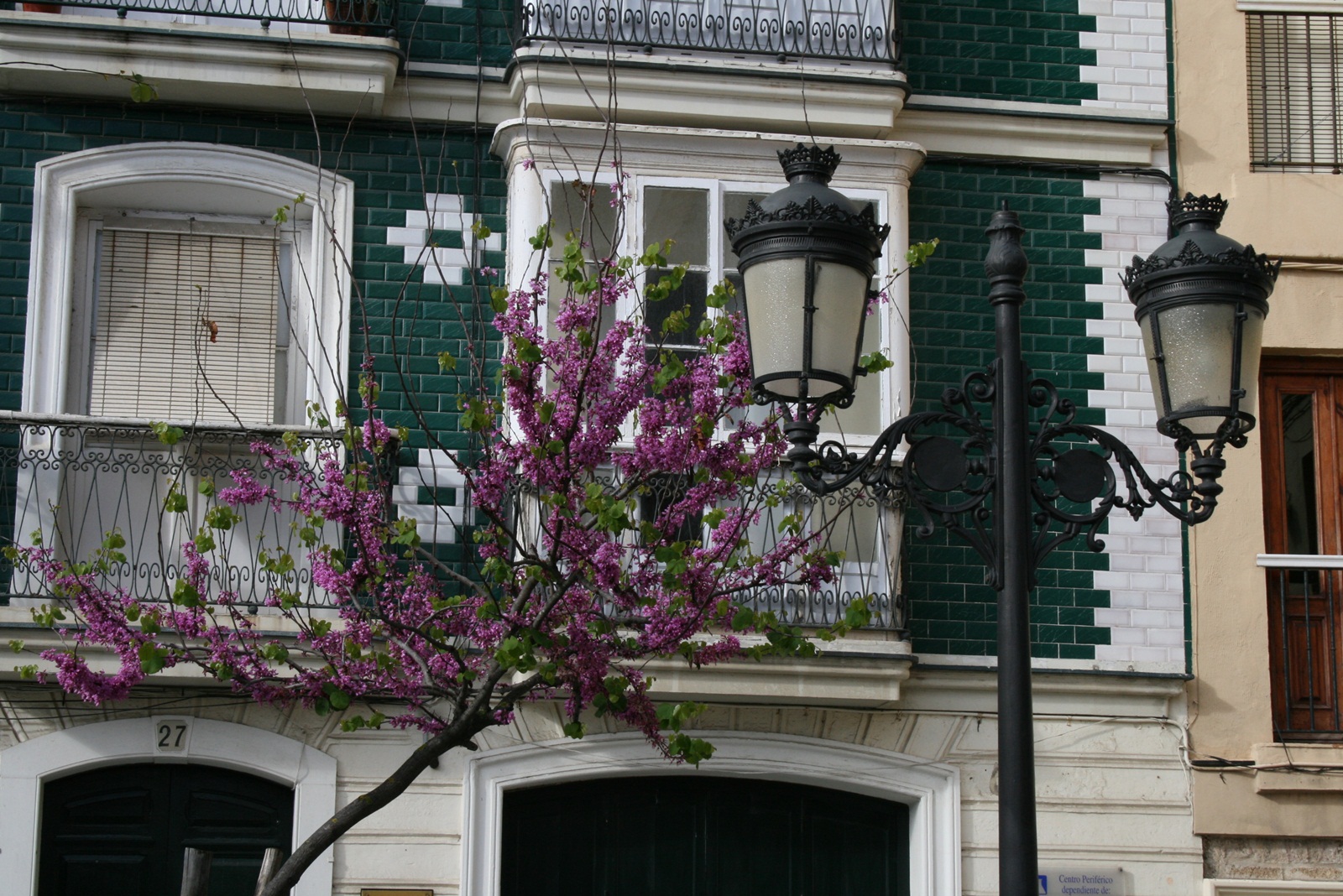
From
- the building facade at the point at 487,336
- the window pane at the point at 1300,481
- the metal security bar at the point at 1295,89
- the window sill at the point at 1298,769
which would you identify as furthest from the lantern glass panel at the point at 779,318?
the metal security bar at the point at 1295,89

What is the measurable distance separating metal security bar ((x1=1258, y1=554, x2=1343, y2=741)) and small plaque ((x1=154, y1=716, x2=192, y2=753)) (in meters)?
6.43

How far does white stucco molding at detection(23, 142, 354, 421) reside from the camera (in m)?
10.1

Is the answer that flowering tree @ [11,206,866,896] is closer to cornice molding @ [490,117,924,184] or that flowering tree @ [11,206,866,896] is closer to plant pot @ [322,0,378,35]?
cornice molding @ [490,117,924,184]

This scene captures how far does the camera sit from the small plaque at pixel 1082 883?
10109mm

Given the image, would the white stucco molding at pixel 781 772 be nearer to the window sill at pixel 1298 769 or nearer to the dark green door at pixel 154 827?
the dark green door at pixel 154 827

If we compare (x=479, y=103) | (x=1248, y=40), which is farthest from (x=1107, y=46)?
(x=479, y=103)

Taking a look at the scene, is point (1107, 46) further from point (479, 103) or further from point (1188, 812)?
point (1188, 812)

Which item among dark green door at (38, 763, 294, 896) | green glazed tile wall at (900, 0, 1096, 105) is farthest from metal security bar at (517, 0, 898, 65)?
dark green door at (38, 763, 294, 896)

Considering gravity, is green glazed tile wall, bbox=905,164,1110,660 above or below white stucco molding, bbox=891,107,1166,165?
below

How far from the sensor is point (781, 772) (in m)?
10.2

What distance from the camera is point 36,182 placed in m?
10.2

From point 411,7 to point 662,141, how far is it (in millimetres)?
1800

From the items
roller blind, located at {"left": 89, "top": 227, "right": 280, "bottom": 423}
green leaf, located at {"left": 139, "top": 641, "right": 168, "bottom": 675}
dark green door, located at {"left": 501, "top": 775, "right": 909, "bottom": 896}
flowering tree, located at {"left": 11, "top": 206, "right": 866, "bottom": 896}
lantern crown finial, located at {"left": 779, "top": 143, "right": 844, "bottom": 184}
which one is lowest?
dark green door, located at {"left": 501, "top": 775, "right": 909, "bottom": 896}

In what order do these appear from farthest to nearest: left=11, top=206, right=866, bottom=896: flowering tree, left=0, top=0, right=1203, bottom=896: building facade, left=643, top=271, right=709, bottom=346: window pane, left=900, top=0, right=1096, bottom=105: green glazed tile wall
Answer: left=900, top=0, right=1096, bottom=105: green glazed tile wall, left=643, top=271, right=709, bottom=346: window pane, left=0, top=0, right=1203, bottom=896: building facade, left=11, top=206, right=866, bottom=896: flowering tree
